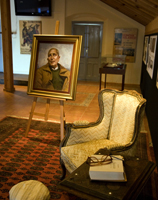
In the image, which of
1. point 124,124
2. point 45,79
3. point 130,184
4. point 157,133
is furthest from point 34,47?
point 130,184

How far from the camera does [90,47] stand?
362 inches

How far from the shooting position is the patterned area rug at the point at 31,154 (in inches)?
107

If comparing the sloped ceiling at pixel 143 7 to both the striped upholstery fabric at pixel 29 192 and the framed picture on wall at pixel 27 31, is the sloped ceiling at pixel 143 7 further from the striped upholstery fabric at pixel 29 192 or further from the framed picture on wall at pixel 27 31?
the striped upholstery fabric at pixel 29 192

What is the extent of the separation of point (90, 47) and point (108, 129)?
6.79m

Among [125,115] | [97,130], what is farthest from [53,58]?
[125,115]

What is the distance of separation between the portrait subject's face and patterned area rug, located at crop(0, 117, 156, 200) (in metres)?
1.25

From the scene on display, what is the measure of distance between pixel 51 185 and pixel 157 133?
1.60 meters

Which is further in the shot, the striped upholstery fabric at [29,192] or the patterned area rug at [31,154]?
the patterned area rug at [31,154]

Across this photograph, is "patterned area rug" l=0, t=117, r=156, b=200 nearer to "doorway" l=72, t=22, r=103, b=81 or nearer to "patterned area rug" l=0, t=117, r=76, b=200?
"patterned area rug" l=0, t=117, r=76, b=200

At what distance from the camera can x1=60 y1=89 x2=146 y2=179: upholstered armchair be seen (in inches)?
98.4

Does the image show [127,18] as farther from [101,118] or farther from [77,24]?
[101,118]

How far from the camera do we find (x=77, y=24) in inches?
355

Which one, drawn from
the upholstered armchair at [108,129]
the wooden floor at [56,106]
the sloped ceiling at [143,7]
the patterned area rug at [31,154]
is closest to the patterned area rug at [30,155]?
the patterned area rug at [31,154]

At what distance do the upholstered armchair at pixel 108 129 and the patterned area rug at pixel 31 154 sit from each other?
284 mm
